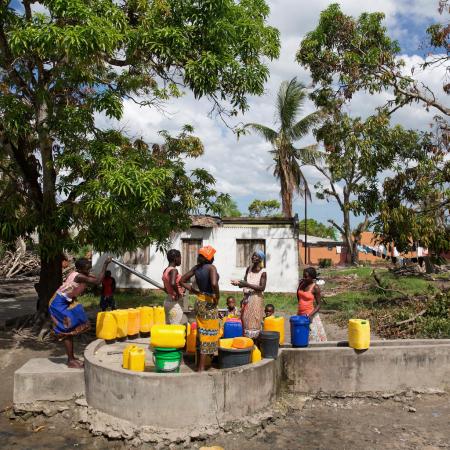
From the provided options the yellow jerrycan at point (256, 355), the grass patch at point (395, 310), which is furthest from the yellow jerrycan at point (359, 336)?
the grass patch at point (395, 310)

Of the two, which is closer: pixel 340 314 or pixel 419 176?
pixel 419 176

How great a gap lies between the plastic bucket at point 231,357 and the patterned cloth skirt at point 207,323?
15cm

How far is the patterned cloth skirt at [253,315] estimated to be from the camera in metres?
6.50

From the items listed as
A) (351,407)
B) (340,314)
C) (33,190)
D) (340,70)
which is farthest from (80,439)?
(340,70)

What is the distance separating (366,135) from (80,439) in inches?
385

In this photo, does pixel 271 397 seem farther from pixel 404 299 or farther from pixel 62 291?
pixel 404 299

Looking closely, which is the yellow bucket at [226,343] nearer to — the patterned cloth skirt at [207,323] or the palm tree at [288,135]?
the patterned cloth skirt at [207,323]

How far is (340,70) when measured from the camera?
12.6 m

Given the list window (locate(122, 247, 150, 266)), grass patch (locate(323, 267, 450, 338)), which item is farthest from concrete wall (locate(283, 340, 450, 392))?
window (locate(122, 247, 150, 266))

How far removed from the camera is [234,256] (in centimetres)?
1720

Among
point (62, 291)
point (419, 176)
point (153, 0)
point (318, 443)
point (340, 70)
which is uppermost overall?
point (340, 70)

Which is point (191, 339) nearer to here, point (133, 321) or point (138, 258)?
point (133, 321)

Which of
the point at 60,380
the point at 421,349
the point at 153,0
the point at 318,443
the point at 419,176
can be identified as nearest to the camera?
the point at 318,443

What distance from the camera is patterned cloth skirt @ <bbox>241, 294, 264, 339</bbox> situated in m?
6.50
